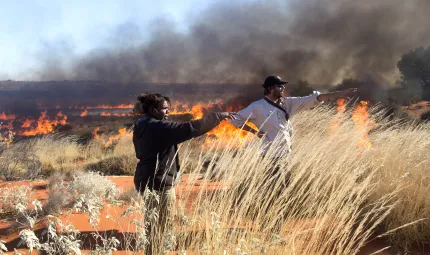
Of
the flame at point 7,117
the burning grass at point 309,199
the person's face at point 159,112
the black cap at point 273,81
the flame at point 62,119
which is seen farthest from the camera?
the flame at point 7,117

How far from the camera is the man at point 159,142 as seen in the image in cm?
318

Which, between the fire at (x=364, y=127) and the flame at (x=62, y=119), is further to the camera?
the flame at (x=62, y=119)

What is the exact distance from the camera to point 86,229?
5.60 meters

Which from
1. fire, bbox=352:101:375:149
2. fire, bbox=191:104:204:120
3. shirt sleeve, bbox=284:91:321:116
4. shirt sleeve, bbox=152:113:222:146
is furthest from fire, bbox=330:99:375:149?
fire, bbox=191:104:204:120

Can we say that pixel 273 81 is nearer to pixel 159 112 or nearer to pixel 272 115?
pixel 272 115

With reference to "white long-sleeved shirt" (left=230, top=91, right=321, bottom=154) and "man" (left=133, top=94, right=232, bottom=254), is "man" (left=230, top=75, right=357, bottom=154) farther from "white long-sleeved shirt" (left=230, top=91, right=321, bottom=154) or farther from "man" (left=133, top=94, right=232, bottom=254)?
"man" (left=133, top=94, right=232, bottom=254)

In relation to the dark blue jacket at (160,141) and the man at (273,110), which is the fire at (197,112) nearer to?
the man at (273,110)

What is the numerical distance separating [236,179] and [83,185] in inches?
196

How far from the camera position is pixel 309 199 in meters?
4.24

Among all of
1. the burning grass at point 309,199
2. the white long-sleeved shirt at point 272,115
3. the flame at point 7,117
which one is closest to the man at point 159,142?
the burning grass at point 309,199

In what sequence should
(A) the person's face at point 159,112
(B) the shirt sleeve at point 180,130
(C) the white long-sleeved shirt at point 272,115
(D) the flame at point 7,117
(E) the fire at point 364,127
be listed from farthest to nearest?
(D) the flame at point 7,117, (C) the white long-sleeved shirt at point 272,115, (E) the fire at point 364,127, (A) the person's face at point 159,112, (B) the shirt sleeve at point 180,130

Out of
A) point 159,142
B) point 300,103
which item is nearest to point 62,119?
point 300,103

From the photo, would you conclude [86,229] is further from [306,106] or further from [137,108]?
[306,106]

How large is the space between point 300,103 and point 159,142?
2.29 metres
